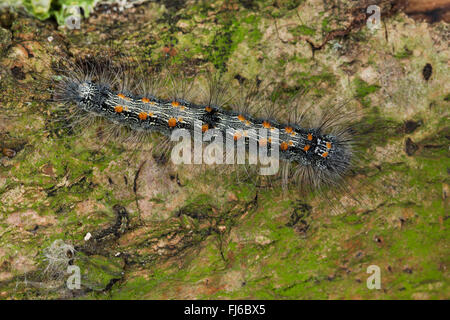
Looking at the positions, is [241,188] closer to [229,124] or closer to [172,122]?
[229,124]

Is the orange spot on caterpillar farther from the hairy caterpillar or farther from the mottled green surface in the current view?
the mottled green surface

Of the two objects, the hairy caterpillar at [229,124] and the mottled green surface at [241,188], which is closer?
the mottled green surface at [241,188]

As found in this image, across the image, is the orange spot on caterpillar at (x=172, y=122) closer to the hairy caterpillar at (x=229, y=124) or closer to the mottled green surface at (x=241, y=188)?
the hairy caterpillar at (x=229, y=124)

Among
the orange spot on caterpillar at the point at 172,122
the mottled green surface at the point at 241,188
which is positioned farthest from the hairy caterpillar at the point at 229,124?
the mottled green surface at the point at 241,188

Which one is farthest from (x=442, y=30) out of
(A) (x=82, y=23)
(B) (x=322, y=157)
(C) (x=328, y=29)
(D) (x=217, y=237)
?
(A) (x=82, y=23)

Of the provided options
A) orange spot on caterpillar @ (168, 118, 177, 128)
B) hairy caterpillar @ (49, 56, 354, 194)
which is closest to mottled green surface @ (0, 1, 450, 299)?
hairy caterpillar @ (49, 56, 354, 194)

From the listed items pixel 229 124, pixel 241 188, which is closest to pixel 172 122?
pixel 229 124

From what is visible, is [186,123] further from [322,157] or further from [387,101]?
[387,101]
